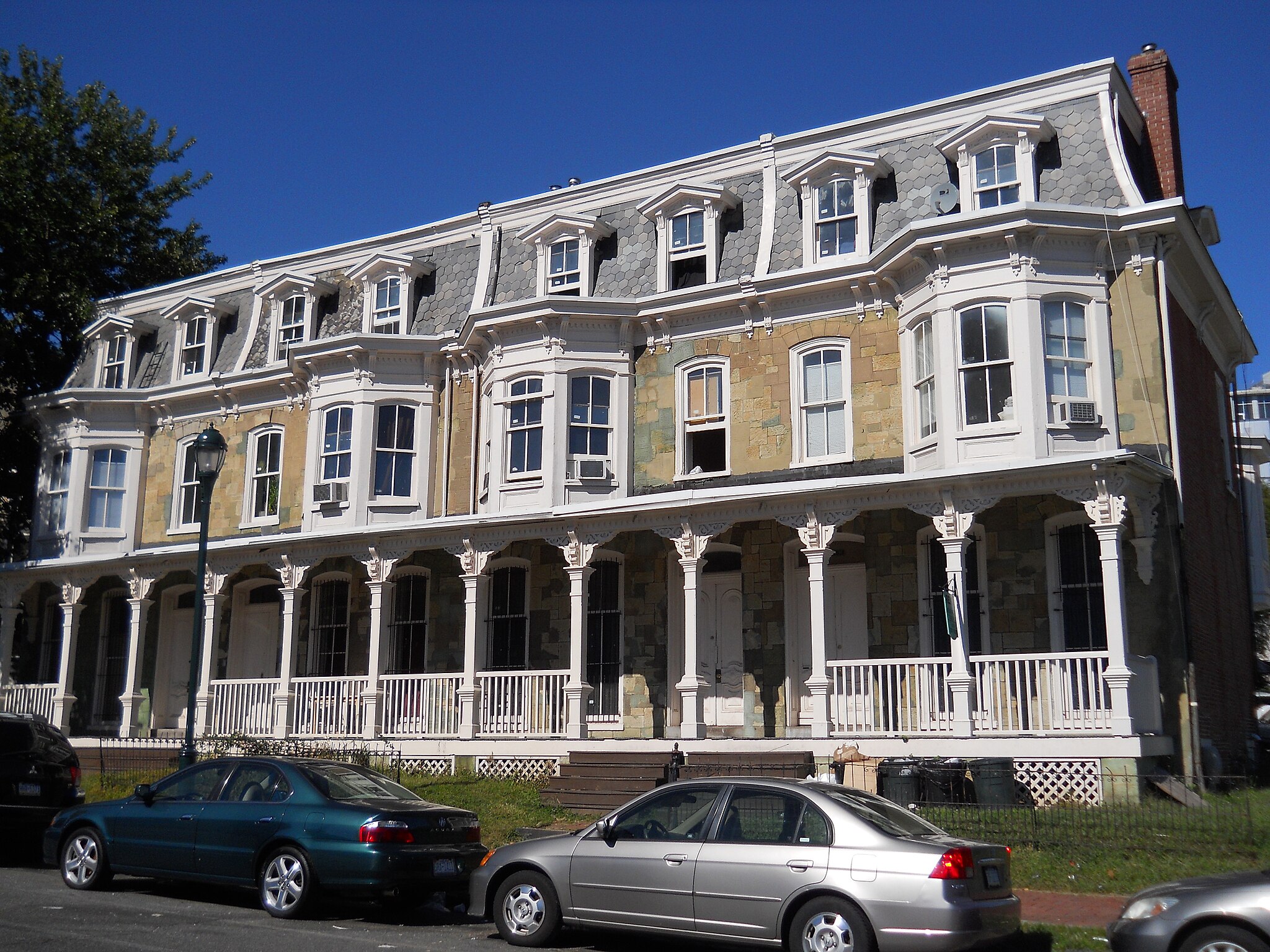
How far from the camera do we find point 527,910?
9648 millimetres

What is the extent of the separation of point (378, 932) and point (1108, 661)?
9429 millimetres

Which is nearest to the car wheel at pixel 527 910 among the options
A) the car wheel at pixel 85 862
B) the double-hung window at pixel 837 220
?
the car wheel at pixel 85 862

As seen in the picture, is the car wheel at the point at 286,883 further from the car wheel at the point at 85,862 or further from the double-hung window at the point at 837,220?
the double-hung window at the point at 837,220

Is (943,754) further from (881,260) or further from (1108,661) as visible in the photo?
(881,260)

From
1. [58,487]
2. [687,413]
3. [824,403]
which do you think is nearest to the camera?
[824,403]

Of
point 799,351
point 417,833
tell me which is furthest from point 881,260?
point 417,833

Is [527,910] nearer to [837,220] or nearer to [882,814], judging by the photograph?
[882,814]

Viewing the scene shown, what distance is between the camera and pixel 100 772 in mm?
20078

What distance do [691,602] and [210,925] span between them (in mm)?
9033

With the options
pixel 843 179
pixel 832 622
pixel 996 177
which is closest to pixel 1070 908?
pixel 832 622

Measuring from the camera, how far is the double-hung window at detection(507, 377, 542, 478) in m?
20.6

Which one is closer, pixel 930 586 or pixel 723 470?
pixel 930 586

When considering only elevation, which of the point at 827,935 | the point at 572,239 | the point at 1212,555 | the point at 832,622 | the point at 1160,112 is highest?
the point at 1160,112

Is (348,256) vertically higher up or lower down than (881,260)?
higher up
